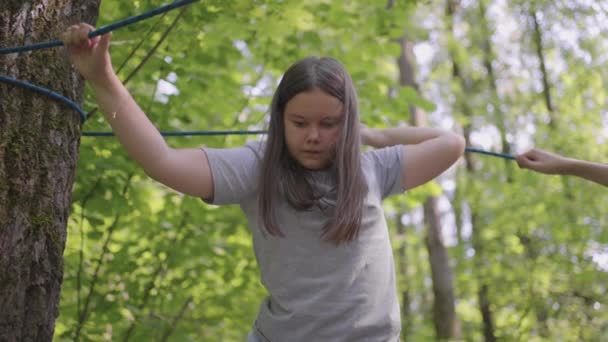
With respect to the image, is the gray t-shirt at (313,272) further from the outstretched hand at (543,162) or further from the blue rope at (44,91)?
the outstretched hand at (543,162)

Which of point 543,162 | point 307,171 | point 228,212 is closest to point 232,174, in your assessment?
point 307,171

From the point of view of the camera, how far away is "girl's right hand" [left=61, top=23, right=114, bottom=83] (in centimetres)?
124

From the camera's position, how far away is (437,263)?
7.78 metres

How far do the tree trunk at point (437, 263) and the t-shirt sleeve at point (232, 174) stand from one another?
6.08 meters

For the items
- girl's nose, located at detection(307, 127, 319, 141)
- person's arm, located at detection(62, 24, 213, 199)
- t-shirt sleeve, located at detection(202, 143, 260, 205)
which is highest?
person's arm, located at detection(62, 24, 213, 199)

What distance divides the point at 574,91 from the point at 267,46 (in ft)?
26.1

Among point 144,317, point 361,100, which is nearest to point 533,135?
point 361,100

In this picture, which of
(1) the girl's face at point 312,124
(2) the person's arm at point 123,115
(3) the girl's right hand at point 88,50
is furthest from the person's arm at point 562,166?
(3) the girl's right hand at point 88,50

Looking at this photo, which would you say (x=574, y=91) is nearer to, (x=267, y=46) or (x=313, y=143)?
(x=267, y=46)

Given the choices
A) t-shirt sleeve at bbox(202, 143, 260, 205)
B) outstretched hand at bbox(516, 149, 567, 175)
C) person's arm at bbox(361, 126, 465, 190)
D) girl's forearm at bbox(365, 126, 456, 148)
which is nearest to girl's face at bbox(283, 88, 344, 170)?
t-shirt sleeve at bbox(202, 143, 260, 205)

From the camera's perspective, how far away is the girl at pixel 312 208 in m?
1.53

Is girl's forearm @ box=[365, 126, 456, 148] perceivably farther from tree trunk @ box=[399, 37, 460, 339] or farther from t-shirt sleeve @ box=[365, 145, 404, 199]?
tree trunk @ box=[399, 37, 460, 339]

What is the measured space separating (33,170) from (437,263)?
269 inches

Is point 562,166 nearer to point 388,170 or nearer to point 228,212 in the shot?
point 388,170
